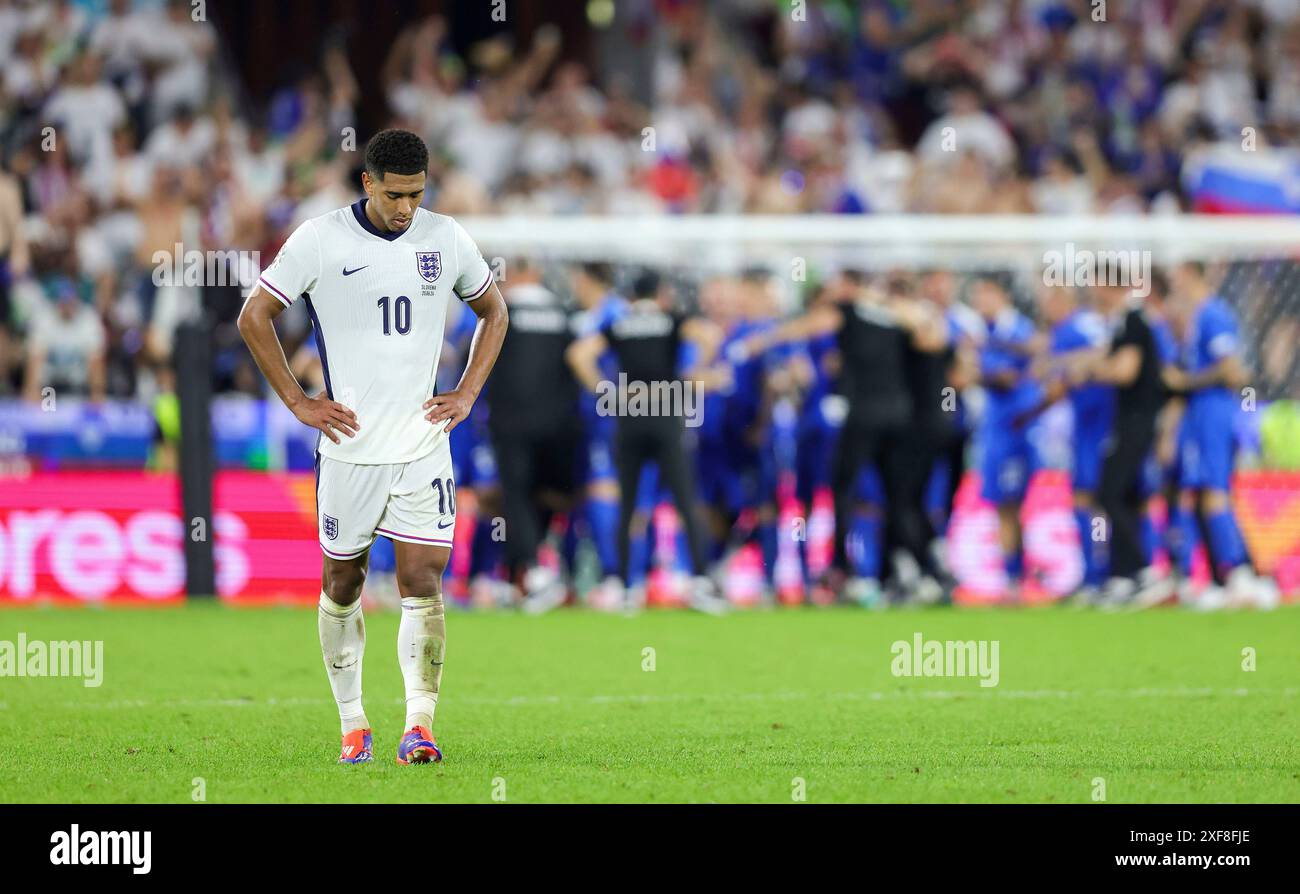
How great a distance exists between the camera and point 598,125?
21328 millimetres

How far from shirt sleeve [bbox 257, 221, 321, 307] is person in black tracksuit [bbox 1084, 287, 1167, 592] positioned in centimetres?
898

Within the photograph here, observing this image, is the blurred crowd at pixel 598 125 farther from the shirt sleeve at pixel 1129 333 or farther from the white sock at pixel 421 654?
the white sock at pixel 421 654

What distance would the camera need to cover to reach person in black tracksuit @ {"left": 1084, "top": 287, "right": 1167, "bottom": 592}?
14859 millimetres

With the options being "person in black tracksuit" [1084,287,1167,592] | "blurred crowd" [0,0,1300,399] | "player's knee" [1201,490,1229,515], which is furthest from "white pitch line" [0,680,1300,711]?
"blurred crowd" [0,0,1300,399]

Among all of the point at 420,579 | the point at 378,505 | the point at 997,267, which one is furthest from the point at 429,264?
the point at 997,267

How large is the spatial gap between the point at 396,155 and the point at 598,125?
14.5 metres

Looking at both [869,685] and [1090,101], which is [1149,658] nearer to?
[869,685]

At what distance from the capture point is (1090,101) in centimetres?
2330

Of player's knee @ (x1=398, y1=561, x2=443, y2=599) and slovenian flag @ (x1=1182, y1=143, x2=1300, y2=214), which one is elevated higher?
slovenian flag @ (x1=1182, y1=143, x2=1300, y2=214)

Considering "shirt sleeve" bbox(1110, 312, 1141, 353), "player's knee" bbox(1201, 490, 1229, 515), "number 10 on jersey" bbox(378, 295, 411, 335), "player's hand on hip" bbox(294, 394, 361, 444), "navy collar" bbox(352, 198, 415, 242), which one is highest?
"shirt sleeve" bbox(1110, 312, 1141, 353)

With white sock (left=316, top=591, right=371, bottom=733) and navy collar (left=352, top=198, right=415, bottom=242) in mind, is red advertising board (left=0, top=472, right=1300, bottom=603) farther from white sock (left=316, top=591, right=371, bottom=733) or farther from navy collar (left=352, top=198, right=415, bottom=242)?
navy collar (left=352, top=198, right=415, bottom=242)

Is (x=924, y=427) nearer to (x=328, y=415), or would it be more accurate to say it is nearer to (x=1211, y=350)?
(x=1211, y=350)
